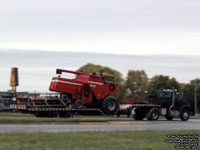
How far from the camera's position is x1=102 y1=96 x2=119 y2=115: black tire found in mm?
31922

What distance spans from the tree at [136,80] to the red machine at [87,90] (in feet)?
172

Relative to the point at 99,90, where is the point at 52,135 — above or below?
below

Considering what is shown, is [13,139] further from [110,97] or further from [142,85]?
[142,85]

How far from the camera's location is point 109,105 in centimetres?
3222

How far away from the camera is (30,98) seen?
2980 centimetres

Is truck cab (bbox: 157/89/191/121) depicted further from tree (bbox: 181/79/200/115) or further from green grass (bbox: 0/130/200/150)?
tree (bbox: 181/79/200/115)

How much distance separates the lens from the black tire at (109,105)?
31.9m

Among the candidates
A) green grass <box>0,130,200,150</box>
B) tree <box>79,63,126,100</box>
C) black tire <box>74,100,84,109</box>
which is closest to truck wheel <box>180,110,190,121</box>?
black tire <box>74,100,84,109</box>

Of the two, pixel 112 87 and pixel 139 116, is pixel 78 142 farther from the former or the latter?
pixel 139 116

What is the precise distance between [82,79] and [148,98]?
5.97 metres

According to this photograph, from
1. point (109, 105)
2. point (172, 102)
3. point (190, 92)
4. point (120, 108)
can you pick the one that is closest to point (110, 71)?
point (190, 92)

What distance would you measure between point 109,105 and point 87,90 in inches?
78.2

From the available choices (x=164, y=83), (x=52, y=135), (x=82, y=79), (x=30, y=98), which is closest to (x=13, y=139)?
(x=52, y=135)

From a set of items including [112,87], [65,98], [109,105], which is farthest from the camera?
[112,87]
